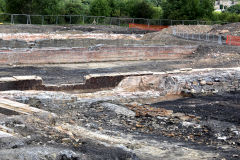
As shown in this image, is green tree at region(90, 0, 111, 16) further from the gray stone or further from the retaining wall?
the gray stone

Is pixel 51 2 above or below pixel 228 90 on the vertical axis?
above

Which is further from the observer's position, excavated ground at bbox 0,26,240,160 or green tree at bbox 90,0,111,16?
green tree at bbox 90,0,111,16

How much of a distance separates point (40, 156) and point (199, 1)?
49642 mm

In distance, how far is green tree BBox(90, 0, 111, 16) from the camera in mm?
51812

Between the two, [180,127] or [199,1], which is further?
[199,1]

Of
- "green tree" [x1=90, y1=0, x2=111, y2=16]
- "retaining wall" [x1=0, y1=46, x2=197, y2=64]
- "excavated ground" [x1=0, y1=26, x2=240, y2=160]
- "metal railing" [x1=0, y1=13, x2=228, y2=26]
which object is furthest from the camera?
"green tree" [x1=90, y1=0, x2=111, y2=16]

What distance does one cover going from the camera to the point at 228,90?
14.9 metres

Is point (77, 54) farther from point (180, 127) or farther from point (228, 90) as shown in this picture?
point (180, 127)

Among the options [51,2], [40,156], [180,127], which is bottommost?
[180,127]

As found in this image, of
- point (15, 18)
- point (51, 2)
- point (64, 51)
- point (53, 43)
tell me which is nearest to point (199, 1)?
point (51, 2)

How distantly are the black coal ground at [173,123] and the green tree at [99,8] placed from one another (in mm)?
40563

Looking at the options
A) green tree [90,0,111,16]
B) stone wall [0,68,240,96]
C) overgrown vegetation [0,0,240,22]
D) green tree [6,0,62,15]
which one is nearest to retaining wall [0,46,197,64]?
stone wall [0,68,240,96]

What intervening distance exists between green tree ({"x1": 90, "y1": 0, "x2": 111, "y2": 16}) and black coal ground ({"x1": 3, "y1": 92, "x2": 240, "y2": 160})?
4056 centimetres

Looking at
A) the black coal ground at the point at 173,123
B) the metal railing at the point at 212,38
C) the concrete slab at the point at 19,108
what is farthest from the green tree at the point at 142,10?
the concrete slab at the point at 19,108
